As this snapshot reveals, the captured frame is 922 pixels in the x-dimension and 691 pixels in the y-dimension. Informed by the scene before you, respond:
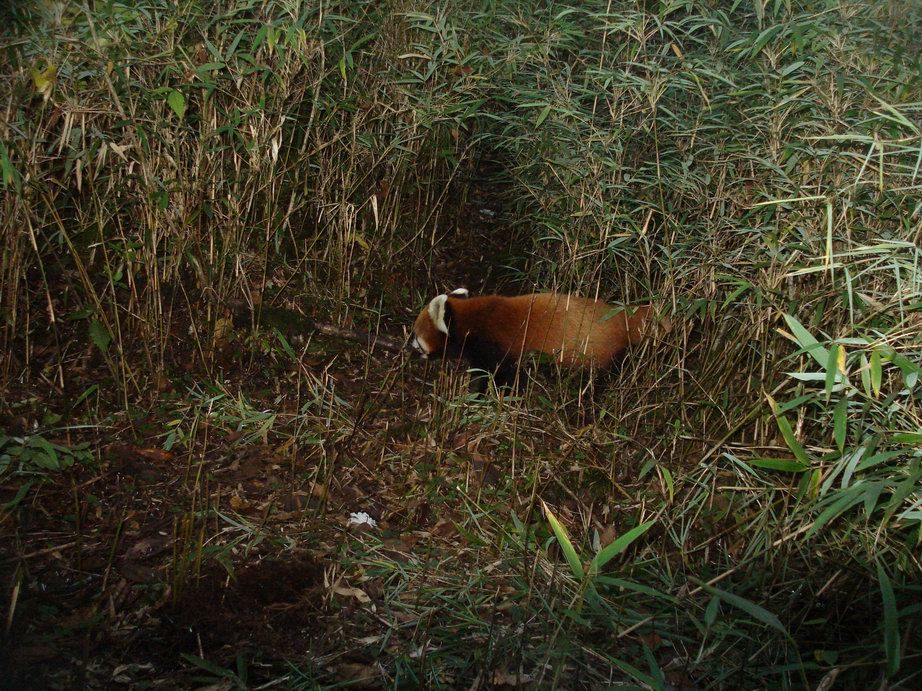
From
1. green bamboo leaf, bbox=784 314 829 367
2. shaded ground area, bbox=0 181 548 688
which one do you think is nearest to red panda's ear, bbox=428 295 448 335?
shaded ground area, bbox=0 181 548 688

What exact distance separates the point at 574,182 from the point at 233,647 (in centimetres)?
249

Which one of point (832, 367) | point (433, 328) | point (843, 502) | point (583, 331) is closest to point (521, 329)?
point (583, 331)

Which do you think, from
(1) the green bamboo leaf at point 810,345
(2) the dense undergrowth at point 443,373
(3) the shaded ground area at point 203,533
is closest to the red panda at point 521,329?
(2) the dense undergrowth at point 443,373

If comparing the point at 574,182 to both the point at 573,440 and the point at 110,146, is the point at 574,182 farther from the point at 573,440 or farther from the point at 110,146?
the point at 110,146

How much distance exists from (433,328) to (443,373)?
15.5 inches

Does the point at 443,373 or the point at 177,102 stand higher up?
the point at 177,102

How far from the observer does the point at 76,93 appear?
3219mm

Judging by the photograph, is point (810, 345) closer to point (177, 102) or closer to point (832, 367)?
point (832, 367)

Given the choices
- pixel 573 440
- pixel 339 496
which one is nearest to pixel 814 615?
pixel 573 440

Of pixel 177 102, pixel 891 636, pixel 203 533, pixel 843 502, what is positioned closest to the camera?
pixel 891 636

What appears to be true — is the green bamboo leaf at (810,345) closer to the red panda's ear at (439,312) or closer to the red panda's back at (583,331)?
the red panda's back at (583,331)

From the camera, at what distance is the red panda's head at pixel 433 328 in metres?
4.22

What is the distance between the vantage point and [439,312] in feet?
14.0

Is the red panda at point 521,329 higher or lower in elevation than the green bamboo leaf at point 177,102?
lower
